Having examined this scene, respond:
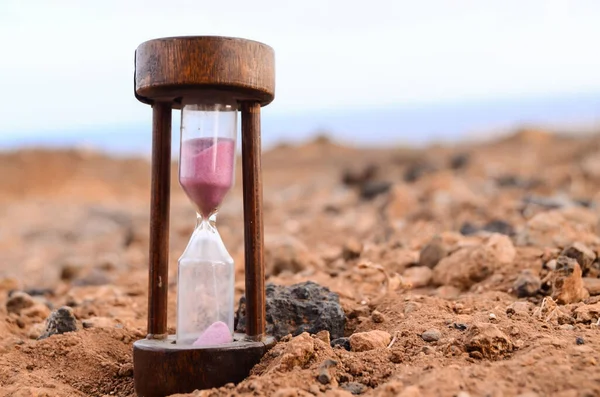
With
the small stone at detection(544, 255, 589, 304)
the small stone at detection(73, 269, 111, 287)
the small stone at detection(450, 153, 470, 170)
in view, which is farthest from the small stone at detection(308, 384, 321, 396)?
the small stone at detection(450, 153, 470, 170)

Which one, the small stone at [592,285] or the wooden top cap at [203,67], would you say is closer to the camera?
the wooden top cap at [203,67]

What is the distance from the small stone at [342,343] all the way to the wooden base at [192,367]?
338 millimetres

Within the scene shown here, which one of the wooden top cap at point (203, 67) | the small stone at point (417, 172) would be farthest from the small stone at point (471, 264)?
the small stone at point (417, 172)

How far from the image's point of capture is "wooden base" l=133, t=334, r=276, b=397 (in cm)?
277

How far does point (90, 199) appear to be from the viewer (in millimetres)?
16250

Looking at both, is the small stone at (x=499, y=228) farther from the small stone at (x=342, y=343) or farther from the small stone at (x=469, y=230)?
the small stone at (x=342, y=343)

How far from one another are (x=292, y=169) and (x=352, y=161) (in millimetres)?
1541

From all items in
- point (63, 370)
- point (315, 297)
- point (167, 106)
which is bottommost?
point (63, 370)

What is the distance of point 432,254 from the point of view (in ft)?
14.0

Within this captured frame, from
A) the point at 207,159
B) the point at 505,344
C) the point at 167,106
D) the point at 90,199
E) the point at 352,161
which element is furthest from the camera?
the point at 352,161

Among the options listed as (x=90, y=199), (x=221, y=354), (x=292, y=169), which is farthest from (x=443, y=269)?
(x=292, y=169)

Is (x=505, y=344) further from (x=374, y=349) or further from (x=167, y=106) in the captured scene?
(x=167, y=106)

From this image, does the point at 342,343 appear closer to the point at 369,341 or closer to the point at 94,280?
the point at 369,341

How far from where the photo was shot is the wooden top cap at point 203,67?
9.06 ft
